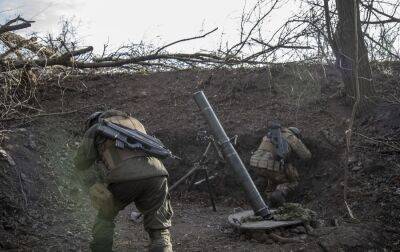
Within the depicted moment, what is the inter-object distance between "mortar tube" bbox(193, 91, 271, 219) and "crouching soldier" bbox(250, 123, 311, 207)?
0.93m

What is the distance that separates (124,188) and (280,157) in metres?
2.95

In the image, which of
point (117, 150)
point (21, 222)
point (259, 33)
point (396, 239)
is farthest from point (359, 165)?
point (21, 222)

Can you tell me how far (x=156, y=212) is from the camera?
4.58 m

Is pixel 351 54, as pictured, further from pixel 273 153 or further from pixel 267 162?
pixel 267 162

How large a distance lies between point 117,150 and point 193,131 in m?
3.89

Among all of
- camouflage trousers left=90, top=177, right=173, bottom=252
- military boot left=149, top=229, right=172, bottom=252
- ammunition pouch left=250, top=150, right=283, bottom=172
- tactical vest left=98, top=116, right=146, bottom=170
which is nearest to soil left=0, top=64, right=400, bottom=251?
ammunition pouch left=250, top=150, right=283, bottom=172

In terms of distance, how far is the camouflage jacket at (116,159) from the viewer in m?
4.43

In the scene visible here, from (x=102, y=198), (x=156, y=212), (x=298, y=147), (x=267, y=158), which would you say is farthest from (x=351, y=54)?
(x=102, y=198)

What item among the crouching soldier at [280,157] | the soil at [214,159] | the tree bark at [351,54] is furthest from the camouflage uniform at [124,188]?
the tree bark at [351,54]

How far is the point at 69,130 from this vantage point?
322 inches

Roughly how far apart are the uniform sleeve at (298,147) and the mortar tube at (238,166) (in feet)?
4.02

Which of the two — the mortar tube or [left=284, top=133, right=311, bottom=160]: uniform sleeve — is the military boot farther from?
[left=284, top=133, right=311, bottom=160]: uniform sleeve

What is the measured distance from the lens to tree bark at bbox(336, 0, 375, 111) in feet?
24.7

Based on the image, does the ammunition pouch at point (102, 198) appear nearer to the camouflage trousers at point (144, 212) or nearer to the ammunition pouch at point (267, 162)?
the camouflage trousers at point (144, 212)
